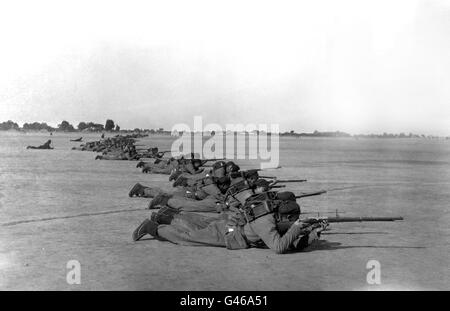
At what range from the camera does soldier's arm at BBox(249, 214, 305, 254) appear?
9.26m

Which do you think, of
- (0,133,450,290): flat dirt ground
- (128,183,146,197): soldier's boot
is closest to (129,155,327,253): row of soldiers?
(0,133,450,290): flat dirt ground

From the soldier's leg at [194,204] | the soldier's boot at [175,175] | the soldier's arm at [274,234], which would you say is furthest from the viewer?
the soldier's boot at [175,175]

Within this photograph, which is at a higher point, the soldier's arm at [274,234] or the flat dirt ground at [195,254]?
the soldier's arm at [274,234]

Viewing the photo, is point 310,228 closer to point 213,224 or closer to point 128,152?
point 213,224

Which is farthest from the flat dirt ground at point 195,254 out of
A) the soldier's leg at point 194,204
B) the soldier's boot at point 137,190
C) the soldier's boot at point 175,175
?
the soldier's boot at point 175,175

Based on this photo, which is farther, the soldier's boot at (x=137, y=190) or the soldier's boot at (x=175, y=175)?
the soldier's boot at (x=175, y=175)

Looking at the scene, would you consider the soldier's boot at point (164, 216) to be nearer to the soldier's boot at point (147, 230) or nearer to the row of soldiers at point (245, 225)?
the row of soldiers at point (245, 225)

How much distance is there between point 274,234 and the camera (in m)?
9.37

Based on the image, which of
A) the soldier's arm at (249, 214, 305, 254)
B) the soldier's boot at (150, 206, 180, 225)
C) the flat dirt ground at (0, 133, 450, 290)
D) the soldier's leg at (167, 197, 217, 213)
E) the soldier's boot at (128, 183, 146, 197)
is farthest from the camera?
the soldier's boot at (128, 183, 146, 197)

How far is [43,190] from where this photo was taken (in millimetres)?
19703

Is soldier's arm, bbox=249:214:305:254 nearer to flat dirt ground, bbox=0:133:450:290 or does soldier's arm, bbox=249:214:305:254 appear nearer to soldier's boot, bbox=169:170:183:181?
flat dirt ground, bbox=0:133:450:290

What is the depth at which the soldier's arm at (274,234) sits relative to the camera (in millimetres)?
9258
